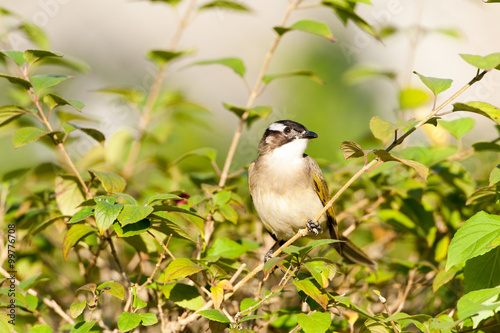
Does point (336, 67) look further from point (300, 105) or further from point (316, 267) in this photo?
point (316, 267)

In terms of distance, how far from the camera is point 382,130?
6.56ft

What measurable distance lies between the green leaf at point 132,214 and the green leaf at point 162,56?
1820 millimetres

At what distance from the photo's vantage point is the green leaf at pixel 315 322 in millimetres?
1914

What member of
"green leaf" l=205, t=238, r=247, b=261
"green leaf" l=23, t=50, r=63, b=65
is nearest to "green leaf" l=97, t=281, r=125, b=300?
"green leaf" l=205, t=238, r=247, b=261

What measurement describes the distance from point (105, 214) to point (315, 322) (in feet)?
2.78

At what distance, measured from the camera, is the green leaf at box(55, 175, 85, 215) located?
2.60 metres

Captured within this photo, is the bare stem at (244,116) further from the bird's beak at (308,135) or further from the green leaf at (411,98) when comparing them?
the green leaf at (411,98)

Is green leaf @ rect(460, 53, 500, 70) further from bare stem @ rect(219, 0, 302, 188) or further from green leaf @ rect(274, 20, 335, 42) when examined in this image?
bare stem @ rect(219, 0, 302, 188)

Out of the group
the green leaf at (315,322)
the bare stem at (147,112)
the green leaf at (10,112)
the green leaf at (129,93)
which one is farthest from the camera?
the green leaf at (129,93)

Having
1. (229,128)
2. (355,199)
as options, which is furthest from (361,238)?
(229,128)

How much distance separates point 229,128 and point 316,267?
190 inches

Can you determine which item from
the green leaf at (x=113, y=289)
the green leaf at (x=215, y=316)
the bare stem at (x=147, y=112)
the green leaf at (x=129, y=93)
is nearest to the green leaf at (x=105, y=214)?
the green leaf at (x=113, y=289)

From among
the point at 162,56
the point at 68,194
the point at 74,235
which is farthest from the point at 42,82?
the point at 162,56

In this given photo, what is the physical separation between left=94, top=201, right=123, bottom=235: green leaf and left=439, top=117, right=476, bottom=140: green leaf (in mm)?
1849
